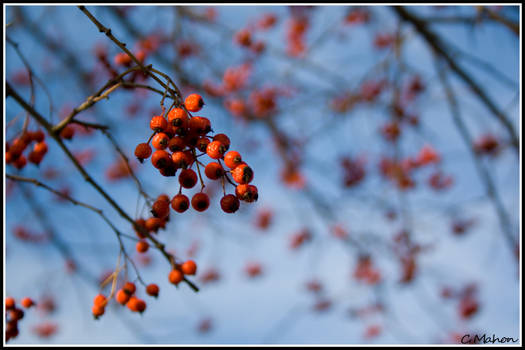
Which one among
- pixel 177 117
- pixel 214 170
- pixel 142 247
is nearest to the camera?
pixel 177 117

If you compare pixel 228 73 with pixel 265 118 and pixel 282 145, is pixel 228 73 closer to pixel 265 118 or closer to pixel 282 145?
pixel 265 118

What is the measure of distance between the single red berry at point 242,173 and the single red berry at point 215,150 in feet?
0.26

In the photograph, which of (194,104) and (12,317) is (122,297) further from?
(194,104)

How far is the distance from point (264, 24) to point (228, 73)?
1959 millimetres

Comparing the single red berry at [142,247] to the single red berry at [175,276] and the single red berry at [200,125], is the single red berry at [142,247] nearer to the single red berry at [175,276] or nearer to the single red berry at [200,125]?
the single red berry at [175,276]

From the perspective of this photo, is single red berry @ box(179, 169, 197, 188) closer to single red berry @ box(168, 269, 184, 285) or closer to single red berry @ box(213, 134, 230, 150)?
single red berry @ box(213, 134, 230, 150)

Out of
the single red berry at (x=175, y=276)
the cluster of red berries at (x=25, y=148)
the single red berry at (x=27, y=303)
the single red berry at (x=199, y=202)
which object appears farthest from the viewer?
the single red berry at (x=27, y=303)

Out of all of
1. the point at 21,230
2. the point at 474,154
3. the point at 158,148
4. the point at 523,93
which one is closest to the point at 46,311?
the point at 21,230

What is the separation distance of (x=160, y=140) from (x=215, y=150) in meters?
0.20

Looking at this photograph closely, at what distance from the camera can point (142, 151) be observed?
4.69 ft

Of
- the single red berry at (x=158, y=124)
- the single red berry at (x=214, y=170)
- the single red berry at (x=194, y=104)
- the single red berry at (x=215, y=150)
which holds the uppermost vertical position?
the single red berry at (x=194, y=104)

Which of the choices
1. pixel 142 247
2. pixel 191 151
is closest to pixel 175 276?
pixel 142 247

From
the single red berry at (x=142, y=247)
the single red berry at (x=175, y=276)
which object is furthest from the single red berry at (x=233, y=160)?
the single red berry at (x=142, y=247)

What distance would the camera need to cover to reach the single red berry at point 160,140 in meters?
1.31
